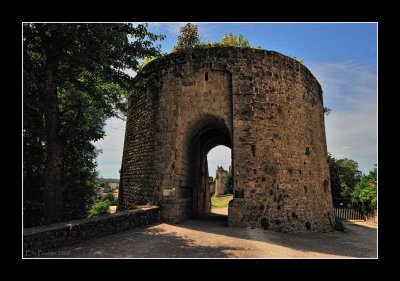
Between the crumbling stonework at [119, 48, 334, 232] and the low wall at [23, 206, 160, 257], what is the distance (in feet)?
5.81

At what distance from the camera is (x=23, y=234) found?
5.15m

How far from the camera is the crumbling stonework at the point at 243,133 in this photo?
32.0 ft

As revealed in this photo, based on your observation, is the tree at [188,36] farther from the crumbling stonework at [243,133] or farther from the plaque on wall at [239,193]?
the plaque on wall at [239,193]

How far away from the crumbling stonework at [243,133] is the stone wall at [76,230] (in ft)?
5.94

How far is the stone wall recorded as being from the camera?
17.4 feet

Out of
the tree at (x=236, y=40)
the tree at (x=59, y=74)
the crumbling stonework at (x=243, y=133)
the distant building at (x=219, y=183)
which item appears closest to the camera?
the tree at (x=59, y=74)

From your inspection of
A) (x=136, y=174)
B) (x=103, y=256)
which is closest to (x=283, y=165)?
(x=136, y=174)

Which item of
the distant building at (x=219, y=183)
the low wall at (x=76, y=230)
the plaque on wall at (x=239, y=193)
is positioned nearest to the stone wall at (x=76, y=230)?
the low wall at (x=76, y=230)

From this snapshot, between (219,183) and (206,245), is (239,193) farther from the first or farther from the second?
(219,183)

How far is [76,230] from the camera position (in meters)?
6.33

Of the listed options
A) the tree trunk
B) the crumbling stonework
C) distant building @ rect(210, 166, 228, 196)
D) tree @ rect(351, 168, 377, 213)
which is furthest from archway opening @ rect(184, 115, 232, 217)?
distant building @ rect(210, 166, 228, 196)

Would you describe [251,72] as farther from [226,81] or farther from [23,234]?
[23,234]

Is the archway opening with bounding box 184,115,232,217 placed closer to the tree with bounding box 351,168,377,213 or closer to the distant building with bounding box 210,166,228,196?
the tree with bounding box 351,168,377,213

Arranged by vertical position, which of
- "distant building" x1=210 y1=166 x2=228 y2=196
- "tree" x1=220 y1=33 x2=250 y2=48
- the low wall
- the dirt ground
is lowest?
"distant building" x1=210 y1=166 x2=228 y2=196
